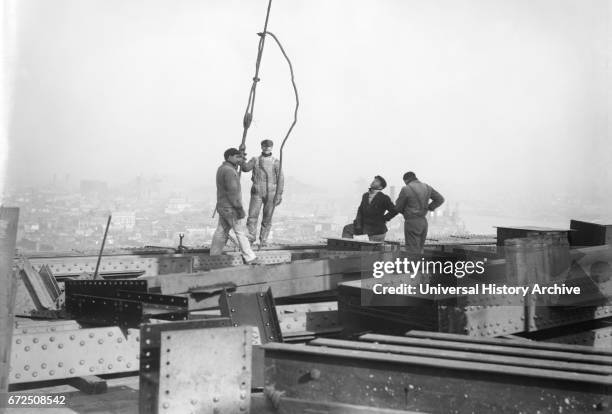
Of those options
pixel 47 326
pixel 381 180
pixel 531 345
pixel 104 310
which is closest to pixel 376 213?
pixel 381 180

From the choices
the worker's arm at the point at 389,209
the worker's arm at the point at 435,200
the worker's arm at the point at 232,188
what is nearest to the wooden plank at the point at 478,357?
the worker's arm at the point at 232,188

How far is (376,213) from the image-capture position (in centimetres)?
1131

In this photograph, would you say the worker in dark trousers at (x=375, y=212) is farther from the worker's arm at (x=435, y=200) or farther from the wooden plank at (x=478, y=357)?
the wooden plank at (x=478, y=357)

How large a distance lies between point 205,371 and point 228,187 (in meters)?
4.71

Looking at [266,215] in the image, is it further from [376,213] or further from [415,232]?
[415,232]

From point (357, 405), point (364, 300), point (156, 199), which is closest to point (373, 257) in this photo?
point (364, 300)

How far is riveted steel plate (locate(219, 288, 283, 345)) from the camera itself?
21.0 feet

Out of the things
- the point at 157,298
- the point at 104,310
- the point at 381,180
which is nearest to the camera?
the point at 157,298

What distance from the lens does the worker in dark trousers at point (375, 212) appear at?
1130 centimetres

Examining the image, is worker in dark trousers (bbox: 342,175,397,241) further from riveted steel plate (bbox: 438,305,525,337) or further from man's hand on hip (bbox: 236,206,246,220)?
riveted steel plate (bbox: 438,305,525,337)

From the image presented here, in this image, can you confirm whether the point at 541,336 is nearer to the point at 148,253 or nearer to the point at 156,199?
the point at 148,253

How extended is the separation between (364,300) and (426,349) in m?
2.19

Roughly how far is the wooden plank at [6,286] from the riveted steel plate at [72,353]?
0.35 meters

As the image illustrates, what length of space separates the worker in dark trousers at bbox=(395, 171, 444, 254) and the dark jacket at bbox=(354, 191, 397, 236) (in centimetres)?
45
